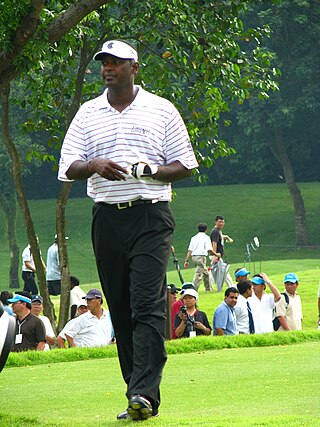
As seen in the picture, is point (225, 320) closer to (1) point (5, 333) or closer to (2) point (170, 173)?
(2) point (170, 173)

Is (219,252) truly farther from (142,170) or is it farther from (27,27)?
(142,170)

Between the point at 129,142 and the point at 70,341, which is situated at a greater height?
the point at 129,142

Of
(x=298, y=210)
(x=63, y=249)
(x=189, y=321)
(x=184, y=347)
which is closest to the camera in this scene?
(x=184, y=347)

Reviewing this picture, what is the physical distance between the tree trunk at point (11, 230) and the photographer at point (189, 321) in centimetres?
3290

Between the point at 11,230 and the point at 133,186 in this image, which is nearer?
the point at 133,186

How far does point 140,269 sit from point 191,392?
1.46m

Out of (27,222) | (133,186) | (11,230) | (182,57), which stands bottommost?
(11,230)

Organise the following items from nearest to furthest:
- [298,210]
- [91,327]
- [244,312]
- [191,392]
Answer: [191,392] < [91,327] < [244,312] < [298,210]

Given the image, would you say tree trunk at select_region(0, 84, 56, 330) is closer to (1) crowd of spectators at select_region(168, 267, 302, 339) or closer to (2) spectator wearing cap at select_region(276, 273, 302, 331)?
(1) crowd of spectators at select_region(168, 267, 302, 339)

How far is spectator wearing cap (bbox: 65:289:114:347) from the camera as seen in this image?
598 inches

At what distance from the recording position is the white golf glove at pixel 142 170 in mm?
6273

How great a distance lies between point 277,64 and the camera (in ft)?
182

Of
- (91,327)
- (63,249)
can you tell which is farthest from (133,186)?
(63,249)

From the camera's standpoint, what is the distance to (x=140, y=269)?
6.39m
